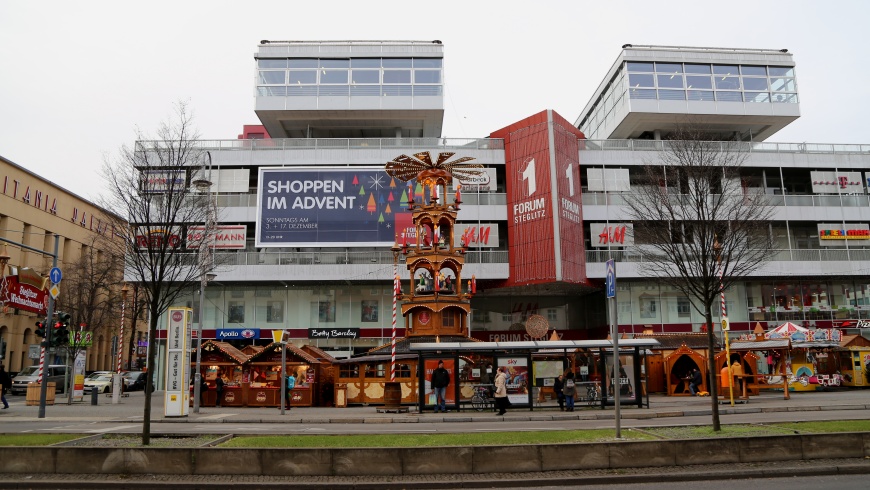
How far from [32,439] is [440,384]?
13066 mm

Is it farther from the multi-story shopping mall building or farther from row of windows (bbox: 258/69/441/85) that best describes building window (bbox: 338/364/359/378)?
row of windows (bbox: 258/69/441/85)

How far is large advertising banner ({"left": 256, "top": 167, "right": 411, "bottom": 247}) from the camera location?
46.7 meters

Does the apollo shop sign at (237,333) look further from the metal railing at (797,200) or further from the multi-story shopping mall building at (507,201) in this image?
the metal railing at (797,200)

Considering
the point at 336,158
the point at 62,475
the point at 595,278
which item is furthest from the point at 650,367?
the point at 62,475

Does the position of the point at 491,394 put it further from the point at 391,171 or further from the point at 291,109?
the point at 291,109

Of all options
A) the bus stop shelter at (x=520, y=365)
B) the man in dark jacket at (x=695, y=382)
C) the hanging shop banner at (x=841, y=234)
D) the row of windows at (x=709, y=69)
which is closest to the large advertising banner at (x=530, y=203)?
the row of windows at (x=709, y=69)

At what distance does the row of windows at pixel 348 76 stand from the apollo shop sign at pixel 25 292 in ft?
94.7

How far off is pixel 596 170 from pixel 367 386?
2680cm

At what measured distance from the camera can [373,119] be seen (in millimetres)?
52094

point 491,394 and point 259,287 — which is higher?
point 259,287

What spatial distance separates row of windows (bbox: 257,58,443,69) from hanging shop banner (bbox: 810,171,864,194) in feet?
97.1

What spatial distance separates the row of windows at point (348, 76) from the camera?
51094 millimetres

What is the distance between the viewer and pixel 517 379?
24.8 metres

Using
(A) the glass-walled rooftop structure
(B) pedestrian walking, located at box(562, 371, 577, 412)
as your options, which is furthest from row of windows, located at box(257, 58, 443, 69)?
(B) pedestrian walking, located at box(562, 371, 577, 412)
